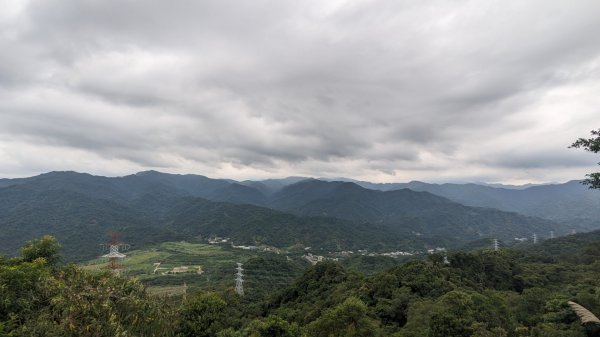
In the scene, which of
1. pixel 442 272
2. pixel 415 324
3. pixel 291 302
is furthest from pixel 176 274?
pixel 415 324

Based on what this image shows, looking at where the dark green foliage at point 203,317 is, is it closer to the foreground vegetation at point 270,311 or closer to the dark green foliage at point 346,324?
the foreground vegetation at point 270,311

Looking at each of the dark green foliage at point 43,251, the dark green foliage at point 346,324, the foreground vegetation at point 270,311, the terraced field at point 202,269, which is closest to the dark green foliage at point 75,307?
the foreground vegetation at point 270,311

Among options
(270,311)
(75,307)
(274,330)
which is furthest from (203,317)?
(270,311)

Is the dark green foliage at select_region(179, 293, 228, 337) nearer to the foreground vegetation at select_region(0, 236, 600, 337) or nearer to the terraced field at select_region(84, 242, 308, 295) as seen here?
the foreground vegetation at select_region(0, 236, 600, 337)

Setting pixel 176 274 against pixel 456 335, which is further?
pixel 176 274

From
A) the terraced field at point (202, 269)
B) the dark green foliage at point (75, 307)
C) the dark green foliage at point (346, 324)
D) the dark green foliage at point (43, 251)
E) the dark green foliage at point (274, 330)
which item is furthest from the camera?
the terraced field at point (202, 269)

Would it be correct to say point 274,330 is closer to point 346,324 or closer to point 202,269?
point 346,324

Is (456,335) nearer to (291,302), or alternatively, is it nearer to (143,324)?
(143,324)

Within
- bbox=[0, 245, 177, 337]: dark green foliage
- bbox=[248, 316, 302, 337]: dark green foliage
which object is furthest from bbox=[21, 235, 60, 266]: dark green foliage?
bbox=[248, 316, 302, 337]: dark green foliage
